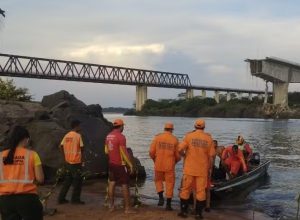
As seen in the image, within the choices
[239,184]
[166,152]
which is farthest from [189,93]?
[166,152]

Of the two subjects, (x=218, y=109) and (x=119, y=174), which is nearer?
(x=119, y=174)

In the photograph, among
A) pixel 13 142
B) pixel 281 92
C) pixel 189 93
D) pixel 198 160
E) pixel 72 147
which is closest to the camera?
pixel 13 142

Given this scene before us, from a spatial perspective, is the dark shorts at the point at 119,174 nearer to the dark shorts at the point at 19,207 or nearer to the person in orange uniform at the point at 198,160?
the person in orange uniform at the point at 198,160

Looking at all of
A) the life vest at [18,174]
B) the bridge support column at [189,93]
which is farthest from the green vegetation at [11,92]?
the bridge support column at [189,93]

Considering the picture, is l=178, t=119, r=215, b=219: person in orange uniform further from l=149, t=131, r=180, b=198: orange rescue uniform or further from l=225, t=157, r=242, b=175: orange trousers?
l=225, t=157, r=242, b=175: orange trousers

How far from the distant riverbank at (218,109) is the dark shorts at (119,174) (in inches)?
5354

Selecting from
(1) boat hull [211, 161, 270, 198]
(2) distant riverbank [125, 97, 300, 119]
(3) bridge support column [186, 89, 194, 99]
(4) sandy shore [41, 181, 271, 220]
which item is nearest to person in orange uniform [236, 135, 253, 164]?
(1) boat hull [211, 161, 270, 198]

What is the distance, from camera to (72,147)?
1180 cm

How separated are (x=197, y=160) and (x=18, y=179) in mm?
4770

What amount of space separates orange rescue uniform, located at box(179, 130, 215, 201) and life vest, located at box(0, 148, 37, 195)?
→ 4.62 m

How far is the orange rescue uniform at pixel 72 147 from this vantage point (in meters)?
11.8

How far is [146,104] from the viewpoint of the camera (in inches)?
6235

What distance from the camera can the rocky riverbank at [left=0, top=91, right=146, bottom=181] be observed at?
16.5 m

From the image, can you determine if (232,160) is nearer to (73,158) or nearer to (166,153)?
(166,153)
